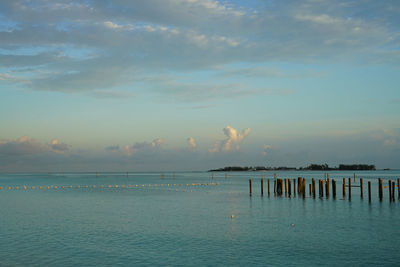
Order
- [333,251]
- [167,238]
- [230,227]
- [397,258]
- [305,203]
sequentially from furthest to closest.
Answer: [305,203], [230,227], [167,238], [333,251], [397,258]

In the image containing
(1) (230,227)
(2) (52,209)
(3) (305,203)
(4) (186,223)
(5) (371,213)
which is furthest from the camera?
(3) (305,203)

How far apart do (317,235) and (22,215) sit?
2980cm

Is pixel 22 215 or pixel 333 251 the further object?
pixel 22 215

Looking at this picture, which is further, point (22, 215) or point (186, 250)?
point (22, 215)

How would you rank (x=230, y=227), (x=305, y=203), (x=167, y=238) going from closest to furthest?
1. (x=167, y=238)
2. (x=230, y=227)
3. (x=305, y=203)

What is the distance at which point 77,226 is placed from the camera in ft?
110

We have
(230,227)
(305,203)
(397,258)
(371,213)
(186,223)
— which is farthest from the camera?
(305,203)

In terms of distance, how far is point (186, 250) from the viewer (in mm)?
24625

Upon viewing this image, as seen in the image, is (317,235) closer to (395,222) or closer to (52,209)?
(395,222)

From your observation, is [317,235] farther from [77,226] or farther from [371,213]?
[77,226]

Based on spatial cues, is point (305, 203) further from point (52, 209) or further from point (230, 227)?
point (52, 209)

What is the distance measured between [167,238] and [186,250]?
152 inches

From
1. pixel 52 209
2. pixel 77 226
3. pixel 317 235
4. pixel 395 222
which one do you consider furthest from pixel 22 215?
pixel 395 222

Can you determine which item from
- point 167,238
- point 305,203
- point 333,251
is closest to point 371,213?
point 305,203
